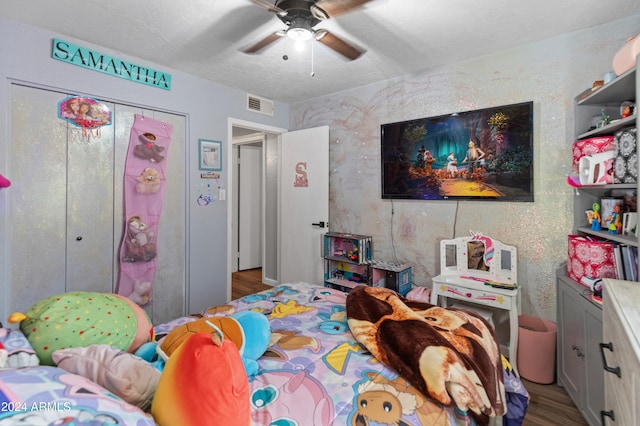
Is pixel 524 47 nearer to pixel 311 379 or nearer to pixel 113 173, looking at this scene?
pixel 311 379

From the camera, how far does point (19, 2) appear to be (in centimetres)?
191

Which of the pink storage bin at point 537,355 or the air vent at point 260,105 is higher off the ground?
the air vent at point 260,105

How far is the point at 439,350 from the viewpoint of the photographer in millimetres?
1178

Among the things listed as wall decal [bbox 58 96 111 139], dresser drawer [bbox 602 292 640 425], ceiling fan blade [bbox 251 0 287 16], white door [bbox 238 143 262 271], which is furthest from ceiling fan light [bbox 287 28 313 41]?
white door [bbox 238 143 262 271]

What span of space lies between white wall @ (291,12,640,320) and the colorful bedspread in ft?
4.42

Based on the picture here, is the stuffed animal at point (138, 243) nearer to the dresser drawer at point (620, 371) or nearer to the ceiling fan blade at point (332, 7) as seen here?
the ceiling fan blade at point (332, 7)

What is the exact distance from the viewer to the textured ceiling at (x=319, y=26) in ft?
6.30

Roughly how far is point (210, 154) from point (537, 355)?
3288 millimetres

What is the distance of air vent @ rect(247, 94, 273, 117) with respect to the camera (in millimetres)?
3548

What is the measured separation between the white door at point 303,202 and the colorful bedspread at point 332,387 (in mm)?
1922

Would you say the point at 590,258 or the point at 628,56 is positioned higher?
the point at 628,56

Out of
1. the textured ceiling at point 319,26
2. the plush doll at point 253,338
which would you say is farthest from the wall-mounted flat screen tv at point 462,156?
the plush doll at point 253,338

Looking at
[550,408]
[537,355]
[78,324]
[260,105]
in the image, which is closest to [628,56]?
[537,355]

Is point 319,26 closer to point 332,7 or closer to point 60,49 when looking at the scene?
point 332,7
